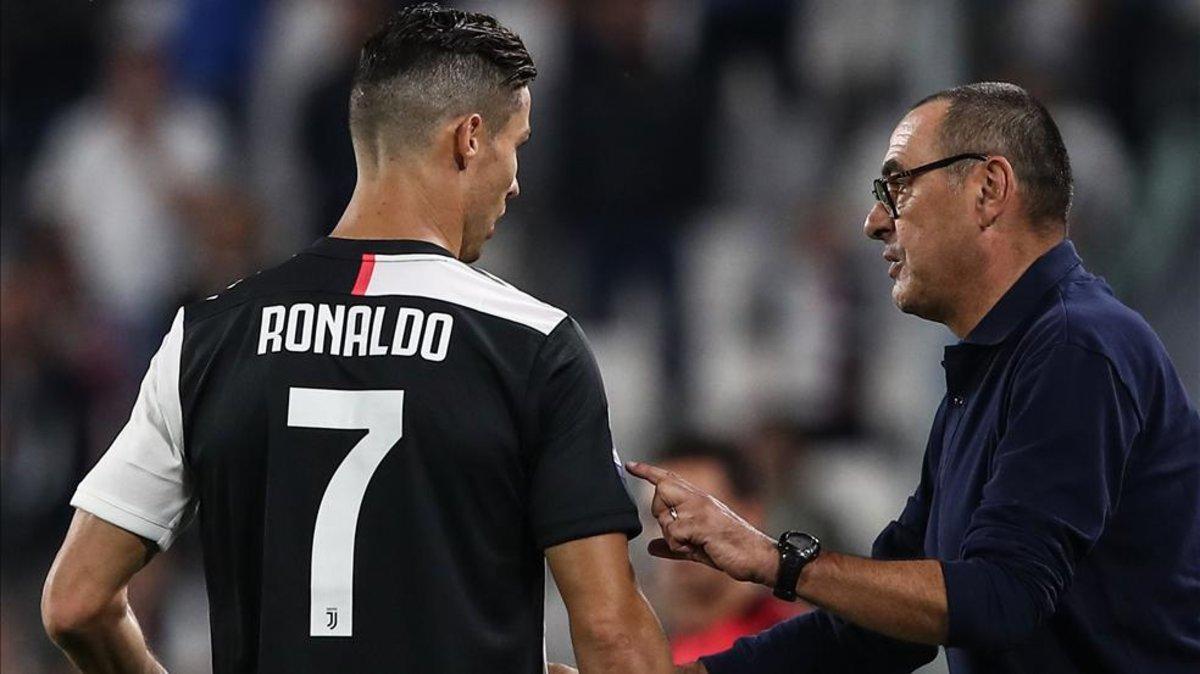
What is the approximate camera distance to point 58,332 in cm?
573

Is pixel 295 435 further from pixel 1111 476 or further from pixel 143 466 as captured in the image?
pixel 1111 476

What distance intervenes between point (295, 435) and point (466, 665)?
39 cm

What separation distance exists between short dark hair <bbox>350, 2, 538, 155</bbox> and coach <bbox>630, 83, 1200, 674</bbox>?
1.98 feet

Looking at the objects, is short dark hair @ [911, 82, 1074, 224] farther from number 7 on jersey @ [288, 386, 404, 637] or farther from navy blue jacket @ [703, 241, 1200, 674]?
number 7 on jersey @ [288, 386, 404, 637]

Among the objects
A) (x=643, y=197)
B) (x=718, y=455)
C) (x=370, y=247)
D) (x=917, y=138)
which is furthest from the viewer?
(x=643, y=197)

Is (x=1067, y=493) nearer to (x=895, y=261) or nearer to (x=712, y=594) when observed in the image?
(x=895, y=261)

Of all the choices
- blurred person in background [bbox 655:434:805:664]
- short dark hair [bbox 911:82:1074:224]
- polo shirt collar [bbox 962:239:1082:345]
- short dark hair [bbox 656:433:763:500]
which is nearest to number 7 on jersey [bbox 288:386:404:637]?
polo shirt collar [bbox 962:239:1082:345]

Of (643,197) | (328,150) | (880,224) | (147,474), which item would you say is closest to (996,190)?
(880,224)

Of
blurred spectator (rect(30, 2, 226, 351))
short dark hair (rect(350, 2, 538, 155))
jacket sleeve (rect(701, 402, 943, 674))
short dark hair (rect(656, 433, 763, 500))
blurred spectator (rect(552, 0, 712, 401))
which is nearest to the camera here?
short dark hair (rect(350, 2, 538, 155))

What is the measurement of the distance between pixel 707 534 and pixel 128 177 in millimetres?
4039

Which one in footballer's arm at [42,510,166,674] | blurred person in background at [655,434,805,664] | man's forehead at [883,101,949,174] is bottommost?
blurred person in background at [655,434,805,664]

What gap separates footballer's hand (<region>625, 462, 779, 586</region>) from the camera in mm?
2381

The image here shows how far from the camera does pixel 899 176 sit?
A: 276 centimetres

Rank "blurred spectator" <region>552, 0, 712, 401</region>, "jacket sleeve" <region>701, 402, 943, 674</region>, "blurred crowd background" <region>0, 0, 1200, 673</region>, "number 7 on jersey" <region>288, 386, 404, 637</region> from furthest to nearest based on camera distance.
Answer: "blurred spectator" <region>552, 0, 712, 401</region> < "blurred crowd background" <region>0, 0, 1200, 673</region> < "jacket sleeve" <region>701, 402, 943, 674</region> < "number 7 on jersey" <region>288, 386, 404, 637</region>
